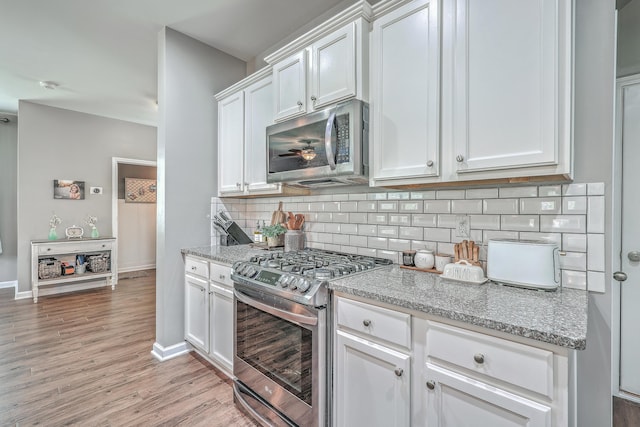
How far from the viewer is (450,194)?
1706 millimetres

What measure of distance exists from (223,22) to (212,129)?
933 millimetres

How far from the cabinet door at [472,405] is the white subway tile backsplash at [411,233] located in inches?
34.0

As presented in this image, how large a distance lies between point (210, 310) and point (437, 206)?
1.82 metres

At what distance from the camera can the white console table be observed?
13.9 ft

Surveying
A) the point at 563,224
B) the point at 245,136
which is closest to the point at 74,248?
the point at 245,136

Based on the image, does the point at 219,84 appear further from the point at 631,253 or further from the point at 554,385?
the point at 631,253

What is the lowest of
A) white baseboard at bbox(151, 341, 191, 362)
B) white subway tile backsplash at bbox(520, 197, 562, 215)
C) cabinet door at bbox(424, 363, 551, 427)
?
white baseboard at bbox(151, 341, 191, 362)

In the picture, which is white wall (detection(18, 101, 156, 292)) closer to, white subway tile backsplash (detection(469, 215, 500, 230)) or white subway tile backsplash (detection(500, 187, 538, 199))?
white subway tile backsplash (detection(469, 215, 500, 230))

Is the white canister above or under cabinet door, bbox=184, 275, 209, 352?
above

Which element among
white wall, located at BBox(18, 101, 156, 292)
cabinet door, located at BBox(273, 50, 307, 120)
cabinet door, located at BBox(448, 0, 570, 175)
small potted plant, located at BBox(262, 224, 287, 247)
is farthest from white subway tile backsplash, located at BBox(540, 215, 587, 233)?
white wall, located at BBox(18, 101, 156, 292)

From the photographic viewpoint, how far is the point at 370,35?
1740mm

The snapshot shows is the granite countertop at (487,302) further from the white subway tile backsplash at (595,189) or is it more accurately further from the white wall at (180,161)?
the white wall at (180,161)

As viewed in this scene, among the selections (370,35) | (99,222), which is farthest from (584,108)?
(99,222)

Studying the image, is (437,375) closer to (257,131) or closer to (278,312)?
(278,312)
